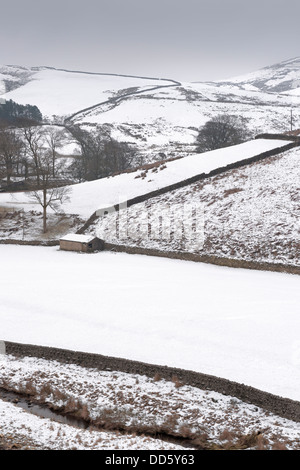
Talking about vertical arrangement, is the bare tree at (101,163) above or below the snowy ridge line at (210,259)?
above

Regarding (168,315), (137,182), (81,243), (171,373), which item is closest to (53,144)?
(137,182)

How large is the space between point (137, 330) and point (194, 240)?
14.3m

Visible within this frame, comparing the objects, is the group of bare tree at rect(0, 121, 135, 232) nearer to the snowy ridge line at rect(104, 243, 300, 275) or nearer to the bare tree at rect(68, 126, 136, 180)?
the bare tree at rect(68, 126, 136, 180)

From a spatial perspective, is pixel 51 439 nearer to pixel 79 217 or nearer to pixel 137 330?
pixel 137 330

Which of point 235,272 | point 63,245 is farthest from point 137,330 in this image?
point 63,245

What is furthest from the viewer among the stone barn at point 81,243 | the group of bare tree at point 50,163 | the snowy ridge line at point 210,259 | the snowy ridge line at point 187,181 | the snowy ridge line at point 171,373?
the group of bare tree at point 50,163

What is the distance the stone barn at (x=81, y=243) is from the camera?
115 ft

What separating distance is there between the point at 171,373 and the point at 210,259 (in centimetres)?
1488

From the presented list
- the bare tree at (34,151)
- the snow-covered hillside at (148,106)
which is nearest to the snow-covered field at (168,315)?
the bare tree at (34,151)

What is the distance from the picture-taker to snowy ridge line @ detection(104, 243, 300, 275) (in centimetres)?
2839

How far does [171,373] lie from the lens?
56.6 ft

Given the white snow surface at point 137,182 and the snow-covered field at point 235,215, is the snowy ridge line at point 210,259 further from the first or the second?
the white snow surface at point 137,182

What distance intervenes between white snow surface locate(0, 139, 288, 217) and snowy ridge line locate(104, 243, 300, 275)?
316 inches

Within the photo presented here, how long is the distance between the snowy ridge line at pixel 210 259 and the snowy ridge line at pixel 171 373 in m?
13.7
